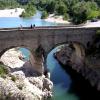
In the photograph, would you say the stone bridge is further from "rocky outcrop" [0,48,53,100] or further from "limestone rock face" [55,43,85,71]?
"limestone rock face" [55,43,85,71]

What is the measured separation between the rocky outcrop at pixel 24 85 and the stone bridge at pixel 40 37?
2345mm

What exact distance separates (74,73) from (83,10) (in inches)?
1422

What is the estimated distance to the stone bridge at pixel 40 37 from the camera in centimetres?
4562

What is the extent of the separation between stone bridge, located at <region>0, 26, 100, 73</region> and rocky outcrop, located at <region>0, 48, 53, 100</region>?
2.34m

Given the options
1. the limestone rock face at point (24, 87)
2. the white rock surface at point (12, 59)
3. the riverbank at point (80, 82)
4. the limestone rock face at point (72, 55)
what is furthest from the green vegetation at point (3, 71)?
the limestone rock face at point (72, 55)

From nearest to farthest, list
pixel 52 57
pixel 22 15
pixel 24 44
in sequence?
pixel 24 44
pixel 52 57
pixel 22 15

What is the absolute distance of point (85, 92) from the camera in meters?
46.2

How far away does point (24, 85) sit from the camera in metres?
40.7

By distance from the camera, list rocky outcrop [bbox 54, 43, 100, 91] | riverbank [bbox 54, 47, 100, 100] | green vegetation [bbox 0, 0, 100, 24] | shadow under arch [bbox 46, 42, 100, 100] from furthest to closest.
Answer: green vegetation [bbox 0, 0, 100, 24] → rocky outcrop [bbox 54, 43, 100, 91] → riverbank [bbox 54, 47, 100, 100] → shadow under arch [bbox 46, 42, 100, 100]

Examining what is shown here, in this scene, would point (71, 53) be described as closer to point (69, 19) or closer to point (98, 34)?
point (98, 34)

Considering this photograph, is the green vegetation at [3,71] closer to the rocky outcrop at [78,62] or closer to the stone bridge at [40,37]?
the stone bridge at [40,37]

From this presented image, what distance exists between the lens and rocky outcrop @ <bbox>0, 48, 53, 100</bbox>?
126 ft

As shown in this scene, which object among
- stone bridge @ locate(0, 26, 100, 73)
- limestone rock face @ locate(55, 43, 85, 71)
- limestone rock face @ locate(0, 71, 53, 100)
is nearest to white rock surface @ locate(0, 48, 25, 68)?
stone bridge @ locate(0, 26, 100, 73)

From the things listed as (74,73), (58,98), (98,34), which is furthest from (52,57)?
(58,98)
